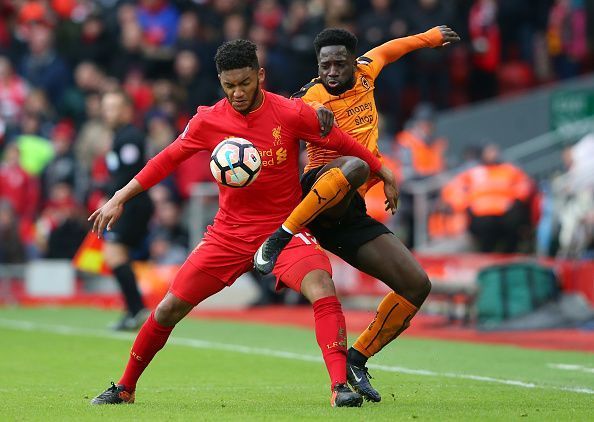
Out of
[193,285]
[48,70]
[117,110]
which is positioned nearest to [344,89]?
[193,285]

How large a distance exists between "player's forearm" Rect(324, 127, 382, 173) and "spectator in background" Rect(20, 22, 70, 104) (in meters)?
15.6

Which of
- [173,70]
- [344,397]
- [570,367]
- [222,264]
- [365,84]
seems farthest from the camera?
[173,70]

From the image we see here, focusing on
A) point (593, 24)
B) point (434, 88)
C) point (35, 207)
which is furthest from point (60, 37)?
point (593, 24)

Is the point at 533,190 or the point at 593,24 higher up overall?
the point at 593,24

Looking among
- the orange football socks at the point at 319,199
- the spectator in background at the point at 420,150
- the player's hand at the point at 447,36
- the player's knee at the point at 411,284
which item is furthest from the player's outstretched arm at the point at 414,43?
the spectator in background at the point at 420,150

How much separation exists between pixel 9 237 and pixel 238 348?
8.77 meters

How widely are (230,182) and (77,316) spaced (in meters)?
10.3

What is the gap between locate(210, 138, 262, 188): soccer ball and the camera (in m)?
7.70

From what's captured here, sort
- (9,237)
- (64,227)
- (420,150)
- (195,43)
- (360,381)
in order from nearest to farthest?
(360,381) → (420,150) → (9,237) → (64,227) → (195,43)

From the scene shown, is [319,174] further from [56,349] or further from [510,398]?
[56,349]

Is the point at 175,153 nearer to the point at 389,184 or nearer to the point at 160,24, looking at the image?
the point at 389,184

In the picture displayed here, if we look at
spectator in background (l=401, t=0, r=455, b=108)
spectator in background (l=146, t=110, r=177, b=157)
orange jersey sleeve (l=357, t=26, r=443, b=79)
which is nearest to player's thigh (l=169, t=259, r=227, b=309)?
orange jersey sleeve (l=357, t=26, r=443, b=79)

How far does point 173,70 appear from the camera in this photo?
74.7 ft

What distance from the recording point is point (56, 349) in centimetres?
1269
